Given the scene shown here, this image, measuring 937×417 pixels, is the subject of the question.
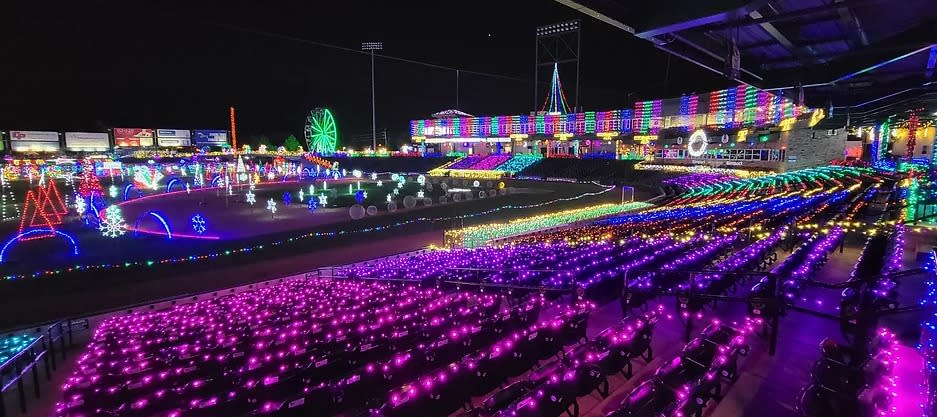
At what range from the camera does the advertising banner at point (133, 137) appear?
181ft

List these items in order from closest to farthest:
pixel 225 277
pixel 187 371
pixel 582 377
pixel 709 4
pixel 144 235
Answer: pixel 709 4 → pixel 582 377 → pixel 187 371 → pixel 225 277 → pixel 144 235

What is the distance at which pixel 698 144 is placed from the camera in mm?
38281

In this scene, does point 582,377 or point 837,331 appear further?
point 837,331

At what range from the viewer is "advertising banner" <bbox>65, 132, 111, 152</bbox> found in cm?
5224

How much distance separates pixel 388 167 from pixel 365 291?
159ft

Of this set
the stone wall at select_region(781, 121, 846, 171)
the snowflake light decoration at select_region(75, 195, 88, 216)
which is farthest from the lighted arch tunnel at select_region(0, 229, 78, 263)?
the stone wall at select_region(781, 121, 846, 171)

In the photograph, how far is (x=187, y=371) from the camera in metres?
5.65

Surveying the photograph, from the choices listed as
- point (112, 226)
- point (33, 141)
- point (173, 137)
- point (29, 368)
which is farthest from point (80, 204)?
point (173, 137)

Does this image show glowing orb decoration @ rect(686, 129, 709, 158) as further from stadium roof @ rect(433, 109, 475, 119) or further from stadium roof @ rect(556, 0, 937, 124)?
stadium roof @ rect(433, 109, 475, 119)

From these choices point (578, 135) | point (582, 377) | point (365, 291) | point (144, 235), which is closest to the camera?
point (582, 377)

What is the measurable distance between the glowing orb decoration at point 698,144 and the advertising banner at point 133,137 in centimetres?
6654

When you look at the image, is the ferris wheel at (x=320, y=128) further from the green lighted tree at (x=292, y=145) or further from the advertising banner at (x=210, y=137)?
the advertising banner at (x=210, y=137)

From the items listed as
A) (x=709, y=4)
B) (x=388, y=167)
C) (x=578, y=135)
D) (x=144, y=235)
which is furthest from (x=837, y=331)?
(x=388, y=167)

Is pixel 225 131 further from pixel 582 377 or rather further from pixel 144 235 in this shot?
pixel 582 377
